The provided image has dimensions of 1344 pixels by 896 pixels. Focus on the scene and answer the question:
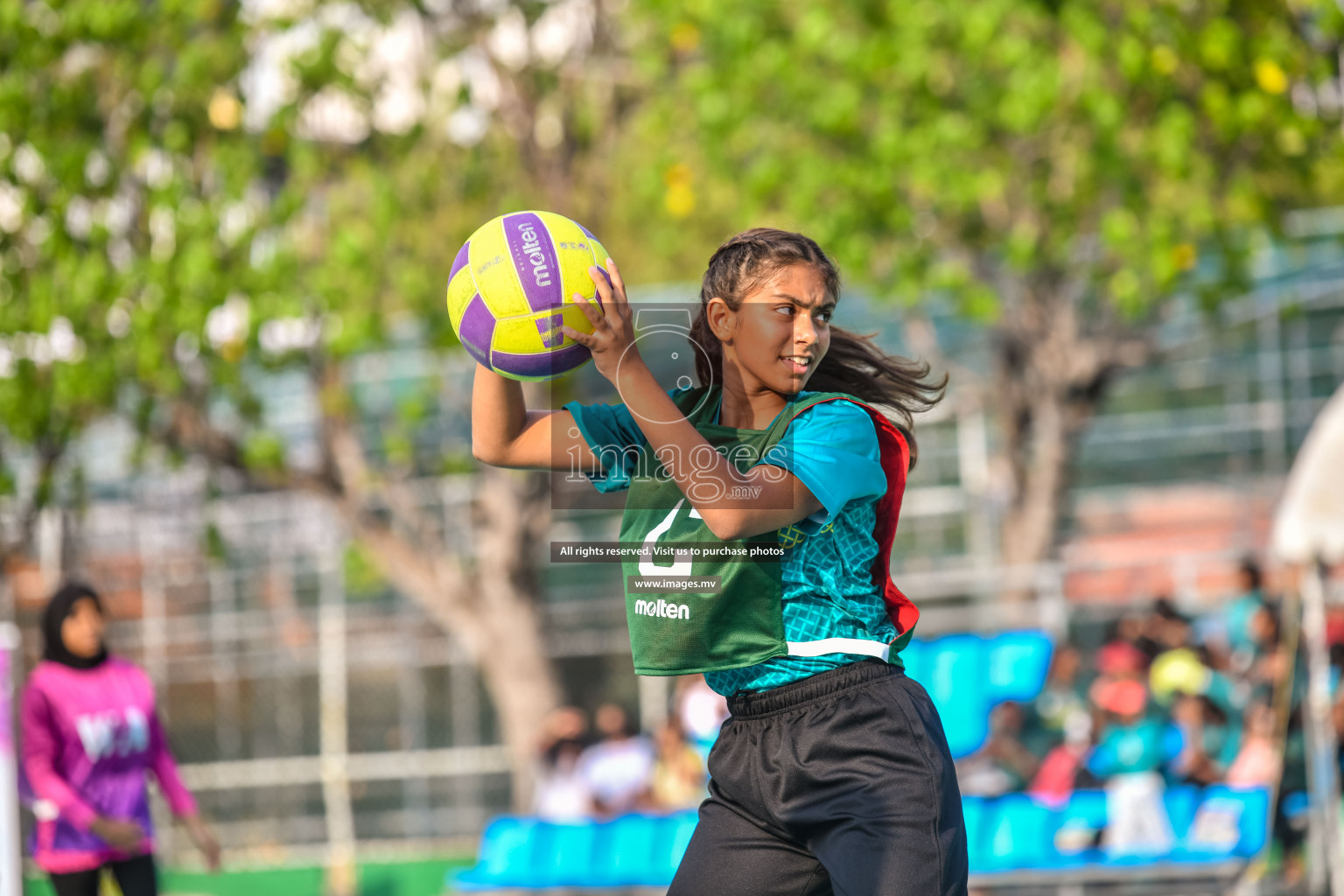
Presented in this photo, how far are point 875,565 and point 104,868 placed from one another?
14.1 ft

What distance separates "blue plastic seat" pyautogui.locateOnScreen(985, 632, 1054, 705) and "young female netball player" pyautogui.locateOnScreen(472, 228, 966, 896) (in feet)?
21.8

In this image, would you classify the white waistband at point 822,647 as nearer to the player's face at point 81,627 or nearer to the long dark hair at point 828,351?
the long dark hair at point 828,351

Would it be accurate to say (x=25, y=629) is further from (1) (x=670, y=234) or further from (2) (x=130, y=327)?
(1) (x=670, y=234)

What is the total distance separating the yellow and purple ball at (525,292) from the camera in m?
3.18

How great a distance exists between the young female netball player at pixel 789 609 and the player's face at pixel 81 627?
3798 millimetres

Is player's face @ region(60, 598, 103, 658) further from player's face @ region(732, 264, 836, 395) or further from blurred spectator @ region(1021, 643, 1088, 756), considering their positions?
blurred spectator @ region(1021, 643, 1088, 756)

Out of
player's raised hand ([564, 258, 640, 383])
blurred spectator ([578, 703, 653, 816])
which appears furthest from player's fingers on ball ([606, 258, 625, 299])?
blurred spectator ([578, 703, 653, 816])

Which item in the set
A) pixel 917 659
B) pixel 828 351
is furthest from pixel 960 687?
pixel 828 351

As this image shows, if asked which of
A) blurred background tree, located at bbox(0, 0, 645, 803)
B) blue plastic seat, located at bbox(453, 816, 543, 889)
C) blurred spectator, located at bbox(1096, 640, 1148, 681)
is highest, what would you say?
blurred background tree, located at bbox(0, 0, 645, 803)

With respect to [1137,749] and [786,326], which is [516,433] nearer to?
[786,326]

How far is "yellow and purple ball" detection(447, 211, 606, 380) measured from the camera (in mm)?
3178

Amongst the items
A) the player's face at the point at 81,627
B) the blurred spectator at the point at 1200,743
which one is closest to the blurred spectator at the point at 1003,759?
the blurred spectator at the point at 1200,743

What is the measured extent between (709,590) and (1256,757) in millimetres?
6915

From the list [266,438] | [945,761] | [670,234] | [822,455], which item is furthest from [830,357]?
[670,234]
